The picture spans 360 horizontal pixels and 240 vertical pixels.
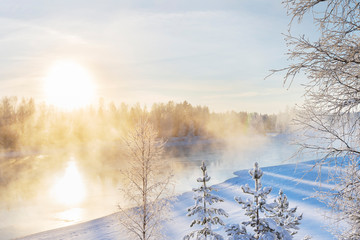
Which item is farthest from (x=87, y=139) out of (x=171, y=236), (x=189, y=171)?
(x=171, y=236)

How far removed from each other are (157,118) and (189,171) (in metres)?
55.2

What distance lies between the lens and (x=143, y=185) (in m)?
11.1

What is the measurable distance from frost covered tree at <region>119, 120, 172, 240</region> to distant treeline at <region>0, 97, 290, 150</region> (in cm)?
4661

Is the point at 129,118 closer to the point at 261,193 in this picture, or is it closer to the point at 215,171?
the point at 215,171

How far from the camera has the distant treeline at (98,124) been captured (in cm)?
6632

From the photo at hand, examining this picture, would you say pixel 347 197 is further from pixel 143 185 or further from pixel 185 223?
pixel 185 223

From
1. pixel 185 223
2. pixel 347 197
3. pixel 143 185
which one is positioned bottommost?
pixel 185 223

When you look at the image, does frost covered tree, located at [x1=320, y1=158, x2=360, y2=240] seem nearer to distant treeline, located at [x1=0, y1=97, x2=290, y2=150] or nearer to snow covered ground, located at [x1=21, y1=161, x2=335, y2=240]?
snow covered ground, located at [x1=21, y1=161, x2=335, y2=240]

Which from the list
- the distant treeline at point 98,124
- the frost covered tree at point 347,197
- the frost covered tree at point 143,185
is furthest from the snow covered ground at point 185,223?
the distant treeline at point 98,124

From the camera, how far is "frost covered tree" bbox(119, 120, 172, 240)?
1084 centimetres

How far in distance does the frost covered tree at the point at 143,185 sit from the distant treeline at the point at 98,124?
46612mm

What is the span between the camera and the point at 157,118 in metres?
87.4

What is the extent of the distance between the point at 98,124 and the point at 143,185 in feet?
266

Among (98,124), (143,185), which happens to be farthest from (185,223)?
(98,124)
